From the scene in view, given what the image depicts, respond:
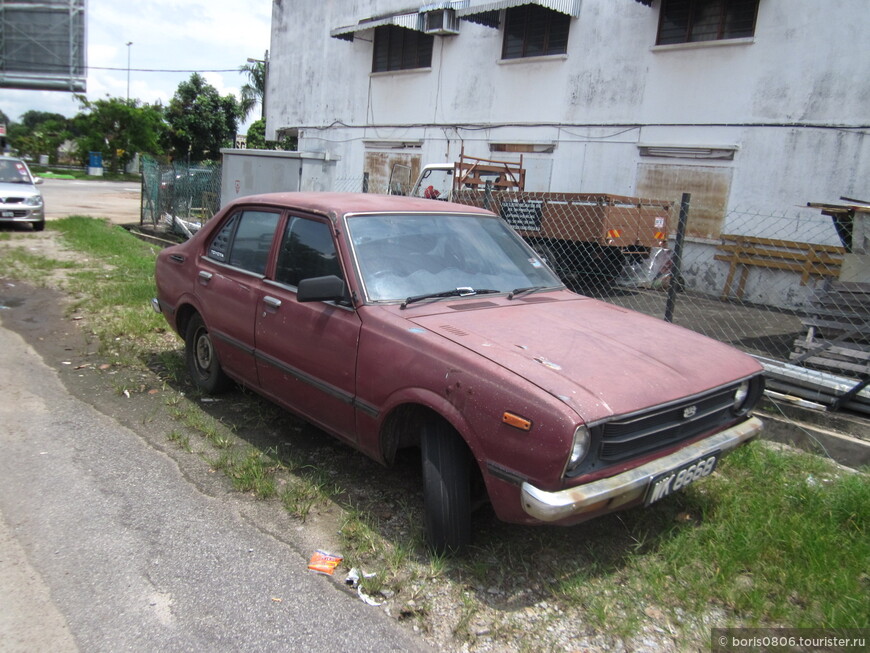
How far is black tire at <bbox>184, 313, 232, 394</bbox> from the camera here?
5090 millimetres

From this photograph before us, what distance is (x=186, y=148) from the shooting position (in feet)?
140

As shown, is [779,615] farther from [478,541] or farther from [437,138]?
[437,138]

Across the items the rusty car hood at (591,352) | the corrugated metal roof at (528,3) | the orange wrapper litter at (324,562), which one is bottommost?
the orange wrapper litter at (324,562)

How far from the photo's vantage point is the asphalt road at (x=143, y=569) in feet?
8.71

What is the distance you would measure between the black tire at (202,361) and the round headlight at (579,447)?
312cm

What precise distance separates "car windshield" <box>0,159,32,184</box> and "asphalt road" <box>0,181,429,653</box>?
13503mm

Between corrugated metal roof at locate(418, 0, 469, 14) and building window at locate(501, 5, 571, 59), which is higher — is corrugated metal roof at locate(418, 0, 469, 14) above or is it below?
above

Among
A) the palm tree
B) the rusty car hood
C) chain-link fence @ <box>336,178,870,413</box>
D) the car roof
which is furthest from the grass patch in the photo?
the palm tree

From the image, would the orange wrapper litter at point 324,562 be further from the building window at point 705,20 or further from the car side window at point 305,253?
the building window at point 705,20

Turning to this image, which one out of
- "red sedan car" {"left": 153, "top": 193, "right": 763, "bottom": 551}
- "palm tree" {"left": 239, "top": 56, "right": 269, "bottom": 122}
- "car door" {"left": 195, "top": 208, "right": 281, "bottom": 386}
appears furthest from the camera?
"palm tree" {"left": 239, "top": 56, "right": 269, "bottom": 122}

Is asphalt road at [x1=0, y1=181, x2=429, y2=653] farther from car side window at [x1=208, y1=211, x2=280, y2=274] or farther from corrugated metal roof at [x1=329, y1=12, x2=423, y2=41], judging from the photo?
corrugated metal roof at [x1=329, y1=12, x2=423, y2=41]

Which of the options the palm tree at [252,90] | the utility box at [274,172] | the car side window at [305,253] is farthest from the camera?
the palm tree at [252,90]

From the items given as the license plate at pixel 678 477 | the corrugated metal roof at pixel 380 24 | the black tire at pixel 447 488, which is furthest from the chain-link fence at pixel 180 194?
the license plate at pixel 678 477

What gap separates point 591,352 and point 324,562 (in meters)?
1.58
